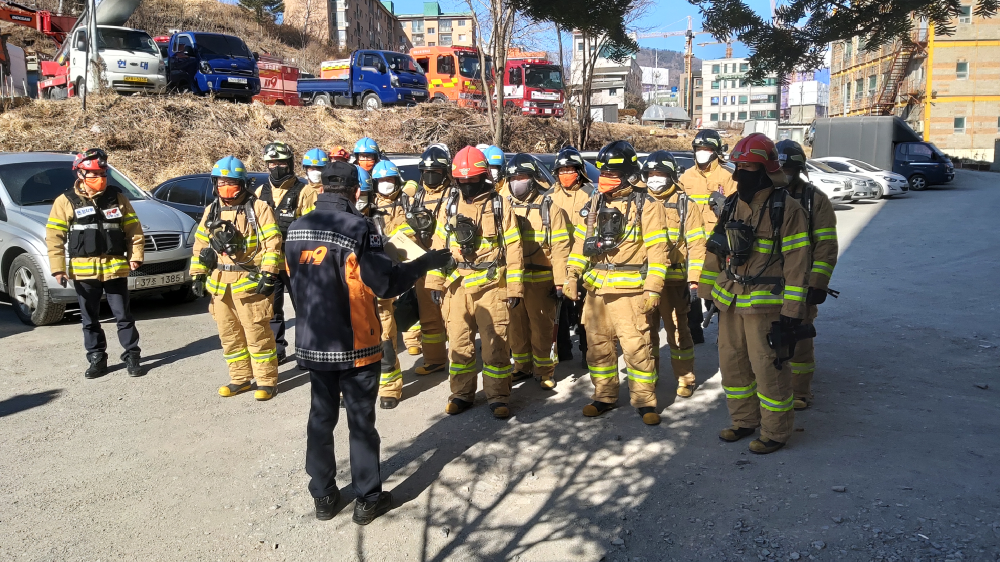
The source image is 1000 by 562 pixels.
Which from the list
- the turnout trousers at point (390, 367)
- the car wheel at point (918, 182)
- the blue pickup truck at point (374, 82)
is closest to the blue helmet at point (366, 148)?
the turnout trousers at point (390, 367)

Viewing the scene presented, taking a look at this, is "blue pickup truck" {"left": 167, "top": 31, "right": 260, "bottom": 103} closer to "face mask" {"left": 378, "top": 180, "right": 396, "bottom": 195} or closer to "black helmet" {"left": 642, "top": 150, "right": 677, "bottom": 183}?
"face mask" {"left": 378, "top": 180, "right": 396, "bottom": 195}

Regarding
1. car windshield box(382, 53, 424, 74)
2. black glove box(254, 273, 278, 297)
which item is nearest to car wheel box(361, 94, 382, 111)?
car windshield box(382, 53, 424, 74)

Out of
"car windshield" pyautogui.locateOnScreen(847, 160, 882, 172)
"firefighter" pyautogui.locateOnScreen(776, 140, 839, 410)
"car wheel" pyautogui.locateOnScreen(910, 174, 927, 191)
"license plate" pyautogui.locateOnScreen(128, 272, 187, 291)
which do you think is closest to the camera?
"firefighter" pyautogui.locateOnScreen(776, 140, 839, 410)

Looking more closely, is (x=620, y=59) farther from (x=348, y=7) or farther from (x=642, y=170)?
(x=348, y=7)

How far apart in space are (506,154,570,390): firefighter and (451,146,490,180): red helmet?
670 mm

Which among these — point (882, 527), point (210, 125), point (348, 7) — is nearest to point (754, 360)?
point (882, 527)

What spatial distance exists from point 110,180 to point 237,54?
532 inches

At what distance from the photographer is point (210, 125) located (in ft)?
61.5

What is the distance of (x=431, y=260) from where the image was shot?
4.09 m

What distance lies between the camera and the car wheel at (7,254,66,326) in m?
8.40

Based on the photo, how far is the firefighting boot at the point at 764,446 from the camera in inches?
188

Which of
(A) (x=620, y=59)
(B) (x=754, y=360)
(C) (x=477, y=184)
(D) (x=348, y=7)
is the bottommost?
(B) (x=754, y=360)

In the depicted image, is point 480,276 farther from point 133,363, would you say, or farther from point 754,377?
point 133,363

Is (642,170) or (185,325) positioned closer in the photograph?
(642,170)
